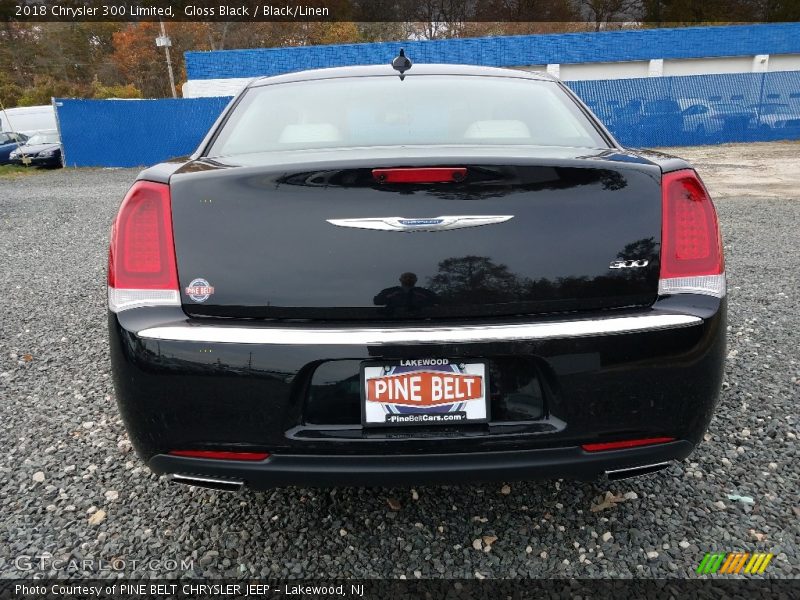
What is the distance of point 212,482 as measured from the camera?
165cm

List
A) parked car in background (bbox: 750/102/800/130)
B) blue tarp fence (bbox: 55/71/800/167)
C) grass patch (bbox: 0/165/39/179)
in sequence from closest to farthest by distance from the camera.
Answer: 1. grass patch (bbox: 0/165/39/179)
2. blue tarp fence (bbox: 55/71/800/167)
3. parked car in background (bbox: 750/102/800/130)

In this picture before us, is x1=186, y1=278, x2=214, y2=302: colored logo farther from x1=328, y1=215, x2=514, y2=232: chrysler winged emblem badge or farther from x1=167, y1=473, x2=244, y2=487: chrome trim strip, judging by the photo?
x1=167, y1=473, x2=244, y2=487: chrome trim strip

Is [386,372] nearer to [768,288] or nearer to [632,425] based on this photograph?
[632,425]

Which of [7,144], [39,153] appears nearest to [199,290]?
[39,153]

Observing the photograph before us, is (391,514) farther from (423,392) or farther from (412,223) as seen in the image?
(412,223)

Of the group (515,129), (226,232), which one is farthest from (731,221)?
(226,232)

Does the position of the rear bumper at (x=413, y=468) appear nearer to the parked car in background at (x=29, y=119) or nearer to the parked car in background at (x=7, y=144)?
the parked car in background at (x=7, y=144)

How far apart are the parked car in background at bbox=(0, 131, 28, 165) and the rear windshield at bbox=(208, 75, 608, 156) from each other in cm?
2154

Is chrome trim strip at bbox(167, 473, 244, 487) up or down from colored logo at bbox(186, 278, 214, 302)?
down

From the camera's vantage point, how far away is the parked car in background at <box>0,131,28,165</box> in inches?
781

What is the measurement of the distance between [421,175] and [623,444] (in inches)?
37.3

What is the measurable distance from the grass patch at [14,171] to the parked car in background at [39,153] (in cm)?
→ 22

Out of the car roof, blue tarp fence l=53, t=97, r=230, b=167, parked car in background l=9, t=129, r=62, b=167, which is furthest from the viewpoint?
parked car in background l=9, t=129, r=62, b=167

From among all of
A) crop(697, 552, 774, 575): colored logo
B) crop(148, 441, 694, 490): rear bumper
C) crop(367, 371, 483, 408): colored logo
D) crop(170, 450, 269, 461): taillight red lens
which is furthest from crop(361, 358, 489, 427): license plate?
crop(697, 552, 774, 575): colored logo
